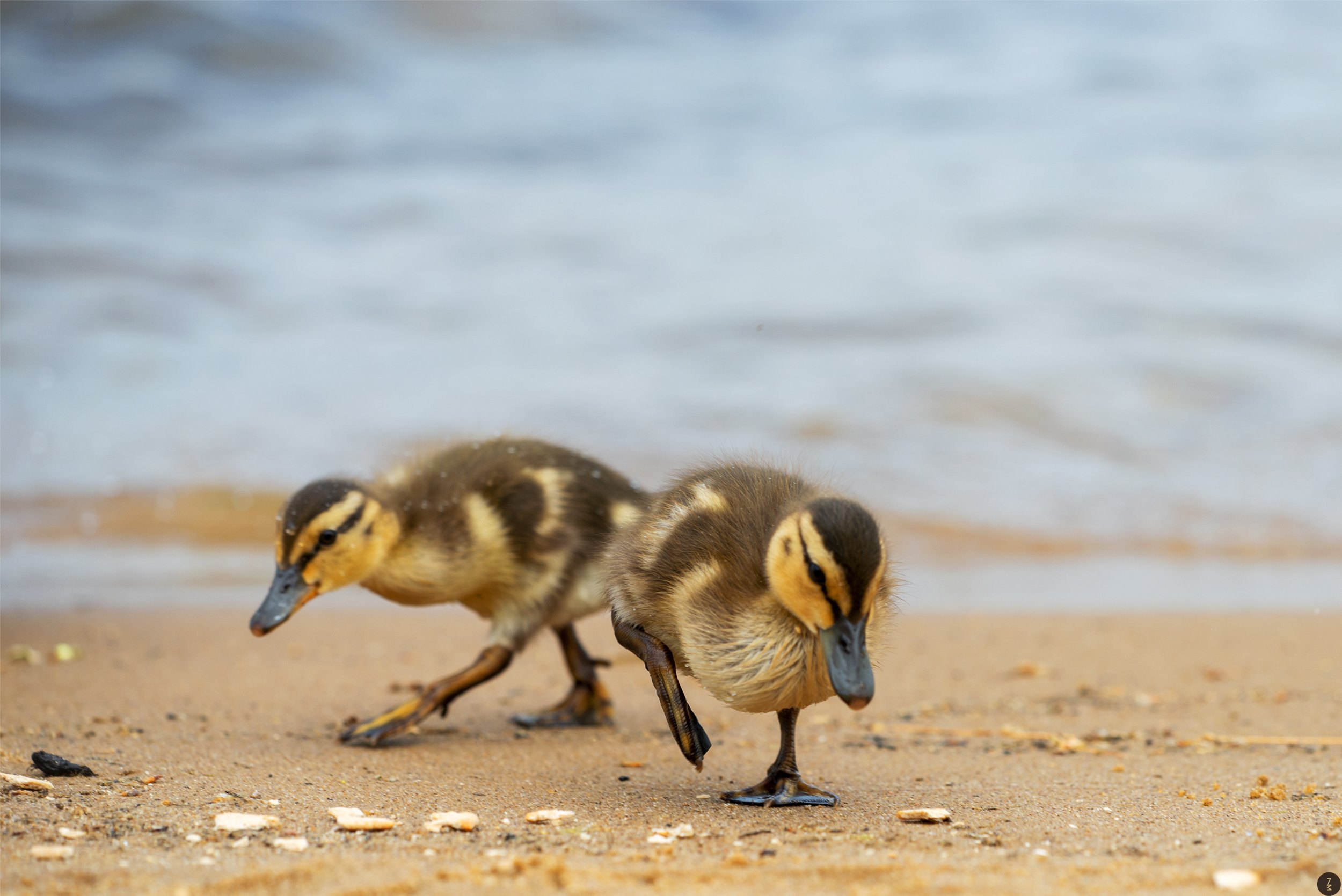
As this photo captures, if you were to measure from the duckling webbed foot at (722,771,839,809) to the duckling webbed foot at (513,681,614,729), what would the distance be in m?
1.64

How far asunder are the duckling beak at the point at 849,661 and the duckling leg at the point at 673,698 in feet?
2.21

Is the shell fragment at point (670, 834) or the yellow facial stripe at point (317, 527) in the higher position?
the yellow facial stripe at point (317, 527)

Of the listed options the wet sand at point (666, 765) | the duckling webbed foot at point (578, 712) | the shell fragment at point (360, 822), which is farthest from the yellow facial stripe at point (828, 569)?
the duckling webbed foot at point (578, 712)

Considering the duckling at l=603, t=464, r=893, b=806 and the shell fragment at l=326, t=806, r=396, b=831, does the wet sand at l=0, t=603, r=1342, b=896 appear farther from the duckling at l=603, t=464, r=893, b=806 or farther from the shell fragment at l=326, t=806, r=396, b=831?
the duckling at l=603, t=464, r=893, b=806

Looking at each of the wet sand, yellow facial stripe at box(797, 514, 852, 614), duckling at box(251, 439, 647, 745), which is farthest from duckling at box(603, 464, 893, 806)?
duckling at box(251, 439, 647, 745)

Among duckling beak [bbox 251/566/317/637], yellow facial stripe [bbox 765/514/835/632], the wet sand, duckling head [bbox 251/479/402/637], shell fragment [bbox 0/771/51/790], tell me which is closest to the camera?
the wet sand

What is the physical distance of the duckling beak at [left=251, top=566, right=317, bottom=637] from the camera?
15.8 ft

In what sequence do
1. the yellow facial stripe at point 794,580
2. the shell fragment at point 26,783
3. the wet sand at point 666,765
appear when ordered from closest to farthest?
the wet sand at point 666,765 → the yellow facial stripe at point 794,580 → the shell fragment at point 26,783

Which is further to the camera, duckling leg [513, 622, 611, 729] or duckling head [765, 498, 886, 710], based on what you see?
duckling leg [513, 622, 611, 729]

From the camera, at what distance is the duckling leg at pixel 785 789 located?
390 centimetres

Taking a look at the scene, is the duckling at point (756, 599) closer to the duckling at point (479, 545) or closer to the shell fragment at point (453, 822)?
the shell fragment at point (453, 822)

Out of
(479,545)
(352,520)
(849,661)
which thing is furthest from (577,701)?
(849,661)

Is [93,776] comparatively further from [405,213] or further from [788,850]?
[405,213]

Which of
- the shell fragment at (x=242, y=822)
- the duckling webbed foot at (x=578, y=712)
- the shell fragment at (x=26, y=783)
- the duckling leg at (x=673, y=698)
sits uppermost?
the duckling leg at (x=673, y=698)
